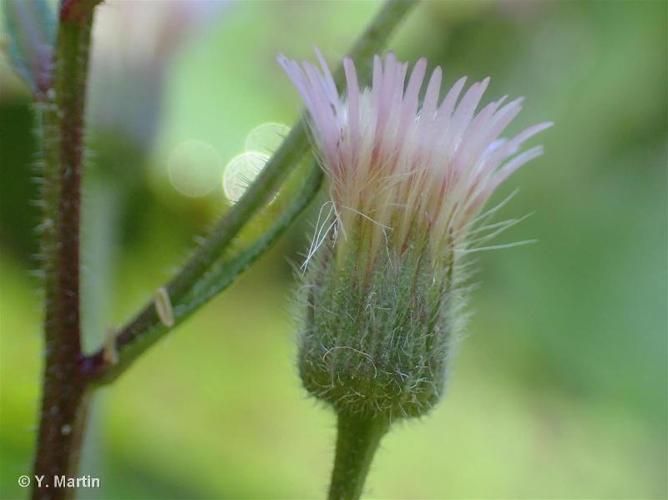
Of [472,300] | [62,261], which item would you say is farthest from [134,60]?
[62,261]

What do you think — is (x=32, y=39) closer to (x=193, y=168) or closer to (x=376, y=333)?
(x=376, y=333)

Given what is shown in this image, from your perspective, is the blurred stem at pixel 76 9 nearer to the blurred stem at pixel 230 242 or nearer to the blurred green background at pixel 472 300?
the blurred stem at pixel 230 242

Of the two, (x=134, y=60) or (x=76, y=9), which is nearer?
(x=76, y=9)

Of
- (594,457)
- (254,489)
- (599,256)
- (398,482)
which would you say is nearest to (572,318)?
(599,256)

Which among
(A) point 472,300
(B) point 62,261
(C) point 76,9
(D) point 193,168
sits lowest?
(D) point 193,168

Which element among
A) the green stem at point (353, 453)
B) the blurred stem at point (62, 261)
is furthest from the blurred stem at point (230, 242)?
the green stem at point (353, 453)

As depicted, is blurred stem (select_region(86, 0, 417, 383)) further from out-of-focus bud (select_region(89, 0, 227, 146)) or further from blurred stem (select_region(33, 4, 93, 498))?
out-of-focus bud (select_region(89, 0, 227, 146))
